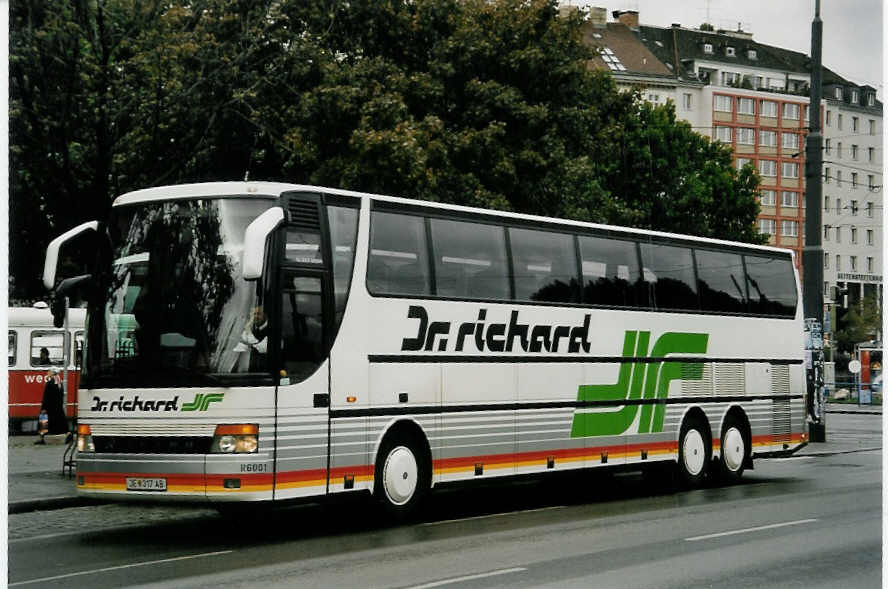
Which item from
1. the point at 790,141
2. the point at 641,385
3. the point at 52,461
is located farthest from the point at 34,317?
the point at 790,141

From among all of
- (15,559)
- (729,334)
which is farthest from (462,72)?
(15,559)

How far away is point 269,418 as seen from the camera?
13.5 m

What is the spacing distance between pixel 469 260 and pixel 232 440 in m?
4.10

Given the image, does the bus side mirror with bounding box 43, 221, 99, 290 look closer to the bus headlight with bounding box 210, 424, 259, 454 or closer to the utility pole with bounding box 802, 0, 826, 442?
the bus headlight with bounding box 210, 424, 259, 454

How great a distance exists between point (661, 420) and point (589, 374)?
1866 millimetres

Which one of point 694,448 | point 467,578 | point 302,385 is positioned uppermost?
point 302,385

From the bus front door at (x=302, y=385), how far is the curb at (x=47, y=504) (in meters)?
3.78

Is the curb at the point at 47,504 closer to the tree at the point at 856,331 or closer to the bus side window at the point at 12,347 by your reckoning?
the bus side window at the point at 12,347

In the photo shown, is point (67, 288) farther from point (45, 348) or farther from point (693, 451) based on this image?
point (45, 348)

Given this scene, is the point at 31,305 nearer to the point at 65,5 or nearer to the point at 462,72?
the point at 462,72

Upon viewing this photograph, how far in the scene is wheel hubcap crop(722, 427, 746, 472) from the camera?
21031 millimetres

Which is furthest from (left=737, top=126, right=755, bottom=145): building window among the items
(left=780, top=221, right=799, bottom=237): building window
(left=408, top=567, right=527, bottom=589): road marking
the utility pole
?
(left=408, top=567, right=527, bottom=589): road marking

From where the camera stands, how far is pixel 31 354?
34.8m

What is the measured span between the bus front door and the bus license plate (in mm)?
1074
